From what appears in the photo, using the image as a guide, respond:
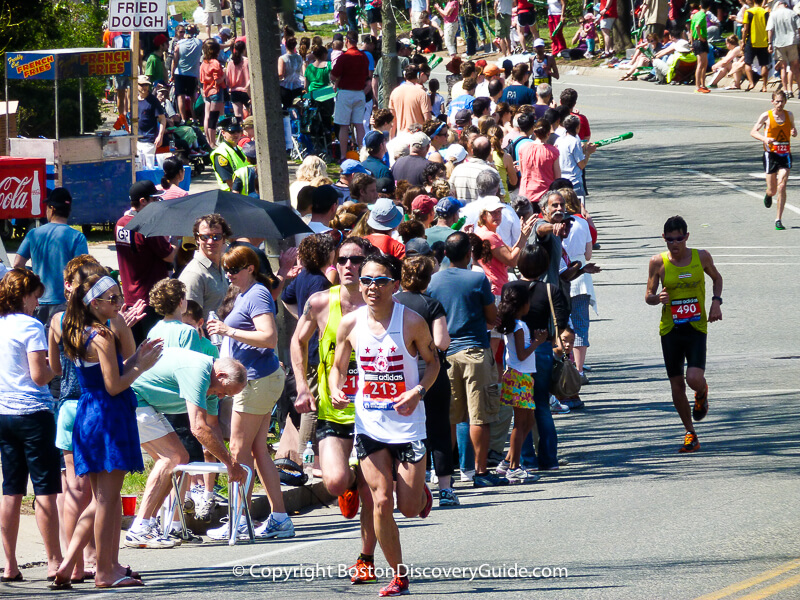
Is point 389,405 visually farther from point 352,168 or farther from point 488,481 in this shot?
point 352,168

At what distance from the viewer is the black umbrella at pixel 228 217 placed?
9.87 metres

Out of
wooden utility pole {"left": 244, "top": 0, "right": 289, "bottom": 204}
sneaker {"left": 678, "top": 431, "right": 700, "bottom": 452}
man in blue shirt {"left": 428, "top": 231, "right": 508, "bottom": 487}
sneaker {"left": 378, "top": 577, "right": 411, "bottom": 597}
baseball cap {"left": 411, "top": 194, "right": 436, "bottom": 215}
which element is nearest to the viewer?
sneaker {"left": 378, "top": 577, "right": 411, "bottom": 597}

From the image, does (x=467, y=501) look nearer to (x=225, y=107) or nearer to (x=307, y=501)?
(x=307, y=501)

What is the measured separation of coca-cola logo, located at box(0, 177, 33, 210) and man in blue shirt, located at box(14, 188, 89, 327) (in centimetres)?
→ 390

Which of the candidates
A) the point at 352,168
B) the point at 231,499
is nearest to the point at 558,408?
the point at 352,168

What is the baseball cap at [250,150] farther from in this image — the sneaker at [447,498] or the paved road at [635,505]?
the sneaker at [447,498]

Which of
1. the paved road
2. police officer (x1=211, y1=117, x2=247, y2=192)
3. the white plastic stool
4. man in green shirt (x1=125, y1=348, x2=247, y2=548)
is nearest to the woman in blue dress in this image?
the paved road

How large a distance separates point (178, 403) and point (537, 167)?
27.8 feet

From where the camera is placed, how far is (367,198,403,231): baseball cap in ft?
34.2

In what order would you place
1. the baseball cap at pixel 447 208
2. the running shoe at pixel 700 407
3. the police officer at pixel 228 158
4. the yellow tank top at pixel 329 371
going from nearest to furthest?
the yellow tank top at pixel 329 371
the running shoe at pixel 700 407
the baseball cap at pixel 447 208
the police officer at pixel 228 158

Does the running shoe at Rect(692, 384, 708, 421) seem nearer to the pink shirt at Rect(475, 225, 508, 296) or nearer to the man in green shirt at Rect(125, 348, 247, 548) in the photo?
the pink shirt at Rect(475, 225, 508, 296)

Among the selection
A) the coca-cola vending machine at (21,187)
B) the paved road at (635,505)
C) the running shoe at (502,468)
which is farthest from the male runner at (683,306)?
the coca-cola vending machine at (21,187)

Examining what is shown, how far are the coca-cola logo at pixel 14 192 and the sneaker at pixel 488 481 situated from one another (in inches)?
276

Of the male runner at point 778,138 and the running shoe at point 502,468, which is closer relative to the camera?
the running shoe at point 502,468
